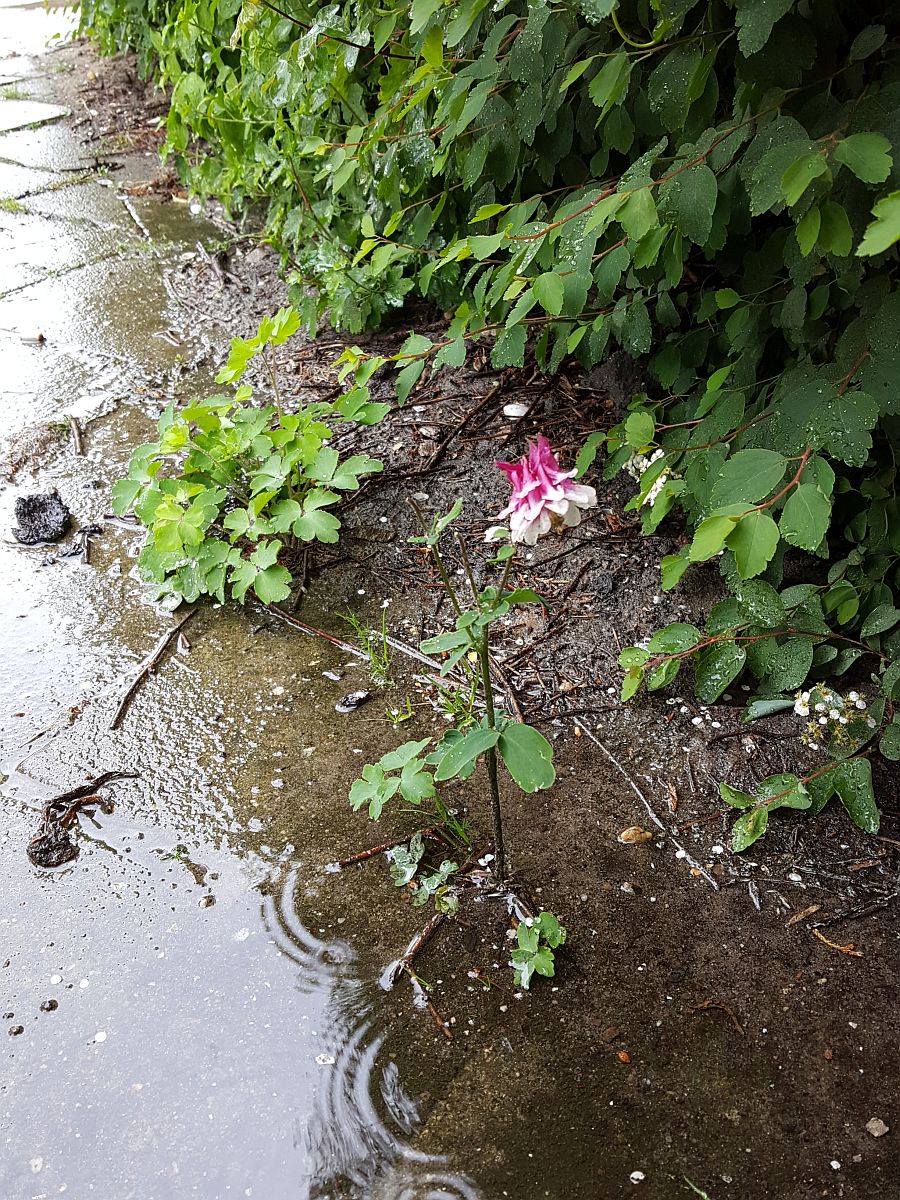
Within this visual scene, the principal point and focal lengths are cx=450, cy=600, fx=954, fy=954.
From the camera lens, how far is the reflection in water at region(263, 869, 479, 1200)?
1.33 metres

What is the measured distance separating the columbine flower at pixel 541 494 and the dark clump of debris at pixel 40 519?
63.1 inches

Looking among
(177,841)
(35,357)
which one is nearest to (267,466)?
(177,841)

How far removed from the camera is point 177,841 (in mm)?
1836

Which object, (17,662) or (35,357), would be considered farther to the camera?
(35,357)

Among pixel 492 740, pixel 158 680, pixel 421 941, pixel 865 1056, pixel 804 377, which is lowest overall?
pixel 865 1056

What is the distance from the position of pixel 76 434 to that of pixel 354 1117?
2313mm

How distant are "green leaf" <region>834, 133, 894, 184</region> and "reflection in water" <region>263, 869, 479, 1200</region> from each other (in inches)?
56.4

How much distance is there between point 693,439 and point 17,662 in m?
1.64

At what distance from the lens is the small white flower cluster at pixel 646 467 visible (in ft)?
6.56

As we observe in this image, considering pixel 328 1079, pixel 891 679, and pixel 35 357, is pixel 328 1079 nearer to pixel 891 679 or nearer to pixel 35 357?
pixel 891 679

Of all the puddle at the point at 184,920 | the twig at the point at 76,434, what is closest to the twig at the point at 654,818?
the puddle at the point at 184,920

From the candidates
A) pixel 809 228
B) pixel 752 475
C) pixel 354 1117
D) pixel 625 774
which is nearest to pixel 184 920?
pixel 354 1117

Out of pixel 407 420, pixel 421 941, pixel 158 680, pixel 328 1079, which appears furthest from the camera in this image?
pixel 407 420

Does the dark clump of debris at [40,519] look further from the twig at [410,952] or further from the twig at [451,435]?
the twig at [410,952]
